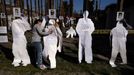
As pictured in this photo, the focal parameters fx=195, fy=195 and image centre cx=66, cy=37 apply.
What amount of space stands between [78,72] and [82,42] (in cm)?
153

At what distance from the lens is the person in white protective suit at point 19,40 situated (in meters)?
7.22

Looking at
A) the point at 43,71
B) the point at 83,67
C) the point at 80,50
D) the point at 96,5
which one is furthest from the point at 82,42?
the point at 96,5

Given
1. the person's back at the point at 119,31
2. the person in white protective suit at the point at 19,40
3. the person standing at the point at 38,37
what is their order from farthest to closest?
the person's back at the point at 119,31 → the person in white protective suit at the point at 19,40 → the person standing at the point at 38,37

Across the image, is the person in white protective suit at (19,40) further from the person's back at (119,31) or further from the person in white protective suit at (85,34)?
the person's back at (119,31)

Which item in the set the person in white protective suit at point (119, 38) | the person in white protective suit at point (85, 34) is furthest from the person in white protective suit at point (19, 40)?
the person in white protective suit at point (119, 38)

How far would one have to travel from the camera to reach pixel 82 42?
7773 mm

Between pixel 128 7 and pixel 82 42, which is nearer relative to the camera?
pixel 82 42

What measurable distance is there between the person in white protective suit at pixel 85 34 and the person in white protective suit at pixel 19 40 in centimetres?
205

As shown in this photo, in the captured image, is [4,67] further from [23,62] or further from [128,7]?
[128,7]

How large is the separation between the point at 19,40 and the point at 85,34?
2.55m

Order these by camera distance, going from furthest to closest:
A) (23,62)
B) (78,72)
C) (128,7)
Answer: (128,7)
(23,62)
(78,72)

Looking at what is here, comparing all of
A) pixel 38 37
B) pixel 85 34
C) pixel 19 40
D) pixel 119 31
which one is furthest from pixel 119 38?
pixel 19 40

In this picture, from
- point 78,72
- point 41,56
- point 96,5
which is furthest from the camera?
point 96,5

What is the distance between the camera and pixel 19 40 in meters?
7.30
